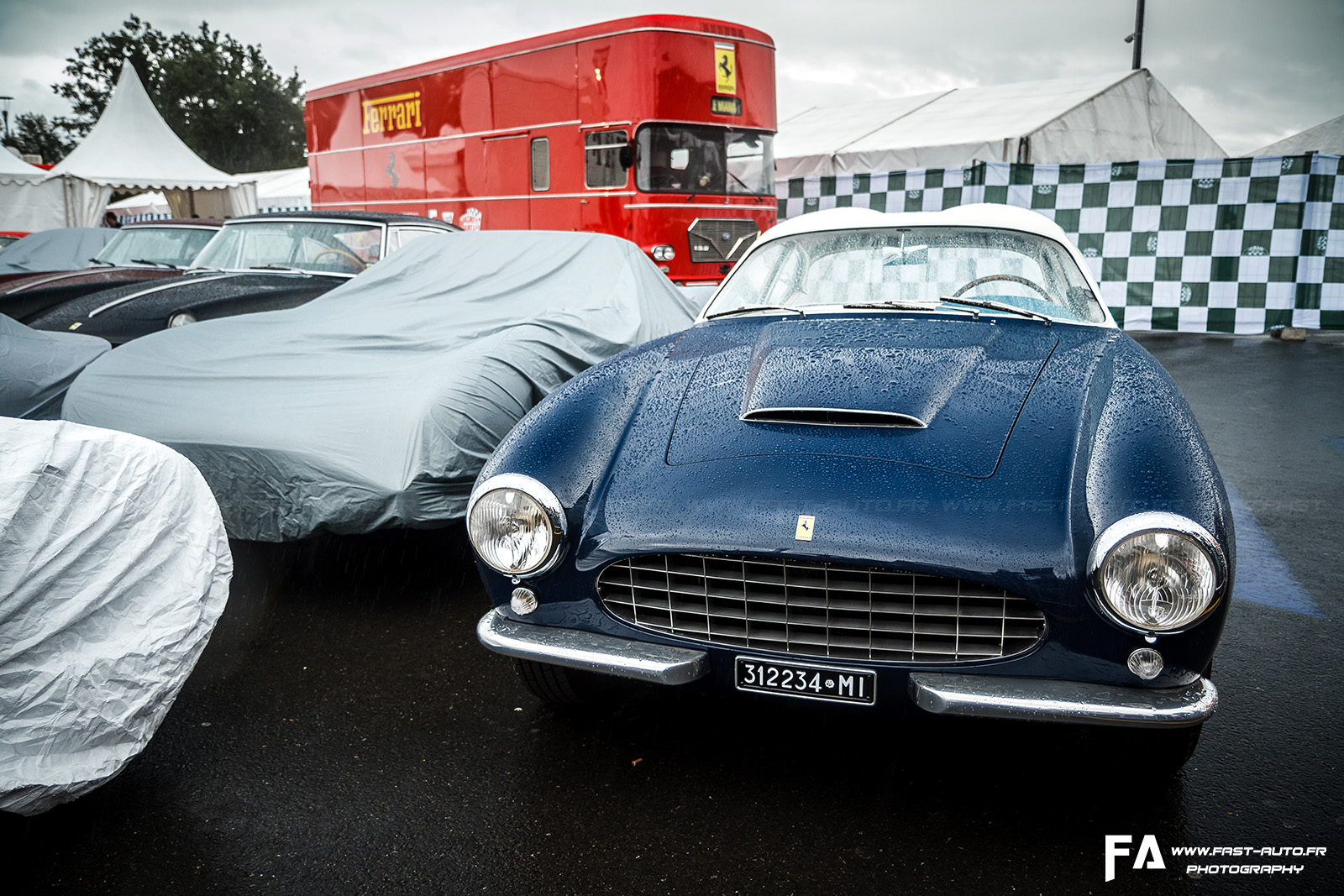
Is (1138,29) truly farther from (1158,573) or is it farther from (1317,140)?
(1158,573)

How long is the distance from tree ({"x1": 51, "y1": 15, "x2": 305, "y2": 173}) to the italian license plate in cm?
5815

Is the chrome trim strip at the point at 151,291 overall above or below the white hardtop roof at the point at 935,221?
below

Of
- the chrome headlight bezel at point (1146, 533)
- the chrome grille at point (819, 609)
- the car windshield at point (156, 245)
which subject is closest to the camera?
the chrome headlight bezel at point (1146, 533)

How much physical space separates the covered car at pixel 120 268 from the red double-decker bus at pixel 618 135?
3526 mm

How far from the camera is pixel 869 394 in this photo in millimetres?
2355

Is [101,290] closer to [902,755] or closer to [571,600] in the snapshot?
[571,600]

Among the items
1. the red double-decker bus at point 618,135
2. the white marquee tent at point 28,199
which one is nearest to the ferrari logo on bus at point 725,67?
the red double-decker bus at point 618,135

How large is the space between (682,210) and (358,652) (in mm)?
7764

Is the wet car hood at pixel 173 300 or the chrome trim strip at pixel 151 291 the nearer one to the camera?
the wet car hood at pixel 173 300

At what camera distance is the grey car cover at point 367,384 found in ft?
10.1

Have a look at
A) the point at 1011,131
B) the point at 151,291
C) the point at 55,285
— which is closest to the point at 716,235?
the point at 1011,131

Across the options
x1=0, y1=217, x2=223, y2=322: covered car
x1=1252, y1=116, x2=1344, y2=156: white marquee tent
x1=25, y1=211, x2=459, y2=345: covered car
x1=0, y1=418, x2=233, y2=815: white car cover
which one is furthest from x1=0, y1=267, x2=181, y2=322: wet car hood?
x1=1252, y1=116, x2=1344, y2=156: white marquee tent

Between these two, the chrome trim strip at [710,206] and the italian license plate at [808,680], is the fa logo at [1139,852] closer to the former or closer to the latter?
the italian license plate at [808,680]

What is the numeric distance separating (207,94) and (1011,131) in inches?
2091
